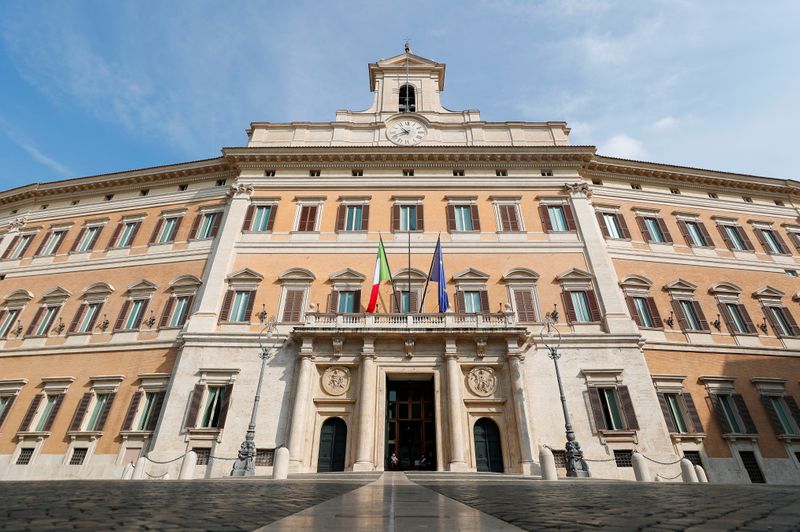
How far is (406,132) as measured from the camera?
23547 mm

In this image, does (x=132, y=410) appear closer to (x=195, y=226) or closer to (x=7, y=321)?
(x=195, y=226)

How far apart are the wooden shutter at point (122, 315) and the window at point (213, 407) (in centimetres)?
592

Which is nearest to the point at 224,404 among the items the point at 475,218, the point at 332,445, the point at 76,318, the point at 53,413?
the point at 332,445

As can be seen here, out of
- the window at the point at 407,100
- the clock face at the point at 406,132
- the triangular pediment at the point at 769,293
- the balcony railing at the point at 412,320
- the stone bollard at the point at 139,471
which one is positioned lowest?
the stone bollard at the point at 139,471

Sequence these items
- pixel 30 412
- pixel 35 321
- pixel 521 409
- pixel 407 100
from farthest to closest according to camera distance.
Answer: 1. pixel 407 100
2. pixel 35 321
3. pixel 30 412
4. pixel 521 409

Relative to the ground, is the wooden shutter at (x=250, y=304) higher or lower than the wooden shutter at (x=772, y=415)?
higher

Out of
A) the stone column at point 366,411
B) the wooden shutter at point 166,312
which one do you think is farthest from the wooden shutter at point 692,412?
the wooden shutter at point 166,312

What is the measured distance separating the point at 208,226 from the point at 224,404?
9.85m

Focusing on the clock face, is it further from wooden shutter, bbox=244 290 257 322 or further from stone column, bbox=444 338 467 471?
stone column, bbox=444 338 467 471

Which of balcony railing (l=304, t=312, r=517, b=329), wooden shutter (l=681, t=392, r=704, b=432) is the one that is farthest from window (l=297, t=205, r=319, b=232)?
wooden shutter (l=681, t=392, r=704, b=432)

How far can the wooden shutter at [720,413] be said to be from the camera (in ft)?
50.1

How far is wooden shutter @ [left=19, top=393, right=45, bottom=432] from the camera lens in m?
16.3

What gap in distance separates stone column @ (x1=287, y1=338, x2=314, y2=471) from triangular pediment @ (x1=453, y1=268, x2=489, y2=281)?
23.3 ft

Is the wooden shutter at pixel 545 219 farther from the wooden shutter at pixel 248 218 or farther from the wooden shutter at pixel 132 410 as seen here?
the wooden shutter at pixel 132 410
